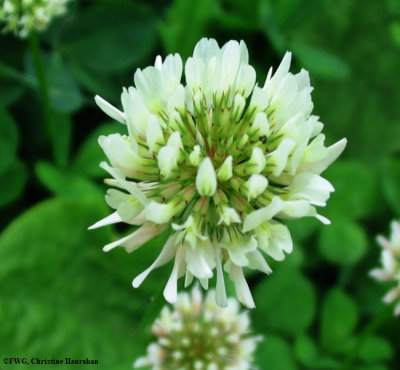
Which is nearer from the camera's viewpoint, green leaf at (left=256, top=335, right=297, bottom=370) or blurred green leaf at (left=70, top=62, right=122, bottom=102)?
green leaf at (left=256, top=335, right=297, bottom=370)

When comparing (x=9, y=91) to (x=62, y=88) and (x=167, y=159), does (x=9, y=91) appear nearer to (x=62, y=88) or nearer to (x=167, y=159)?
(x=62, y=88)

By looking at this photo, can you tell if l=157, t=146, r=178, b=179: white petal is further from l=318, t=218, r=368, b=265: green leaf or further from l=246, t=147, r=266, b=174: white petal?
l=318, t=218, r=368, b=265: green leaf

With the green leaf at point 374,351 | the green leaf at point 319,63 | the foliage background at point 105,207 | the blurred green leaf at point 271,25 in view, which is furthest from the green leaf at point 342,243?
the blurred green leaf at point 271,25

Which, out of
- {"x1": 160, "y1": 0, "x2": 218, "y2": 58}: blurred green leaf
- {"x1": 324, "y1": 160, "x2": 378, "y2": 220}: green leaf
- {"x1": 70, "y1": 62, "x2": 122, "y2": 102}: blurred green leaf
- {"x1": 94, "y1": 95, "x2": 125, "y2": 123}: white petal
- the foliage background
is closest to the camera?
{"x1": 94, "y1": 95, "x2": 125, "y2": 123}: white petal

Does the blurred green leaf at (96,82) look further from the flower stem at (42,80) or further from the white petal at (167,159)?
the white petal at (167,159)

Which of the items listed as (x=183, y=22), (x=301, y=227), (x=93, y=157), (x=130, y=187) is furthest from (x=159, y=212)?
(x=183, y=22)

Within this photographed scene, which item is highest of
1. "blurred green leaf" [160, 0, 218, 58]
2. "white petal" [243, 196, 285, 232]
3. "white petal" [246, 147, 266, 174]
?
"blurred green leaf" [160, 0, 218, 58]

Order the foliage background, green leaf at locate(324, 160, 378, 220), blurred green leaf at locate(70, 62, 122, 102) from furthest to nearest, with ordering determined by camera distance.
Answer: green leaf at locate(324, 160, 378, 220) < blurred green leaf at locate(70, 62, 122, 102) < the foliage background

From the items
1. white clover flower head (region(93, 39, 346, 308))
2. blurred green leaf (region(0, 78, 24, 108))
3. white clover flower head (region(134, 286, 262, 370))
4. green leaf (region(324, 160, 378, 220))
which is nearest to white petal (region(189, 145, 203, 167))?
white clover flower head (region(93, 39, 346, 308))

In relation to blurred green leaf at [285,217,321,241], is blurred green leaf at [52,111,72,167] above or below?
above
